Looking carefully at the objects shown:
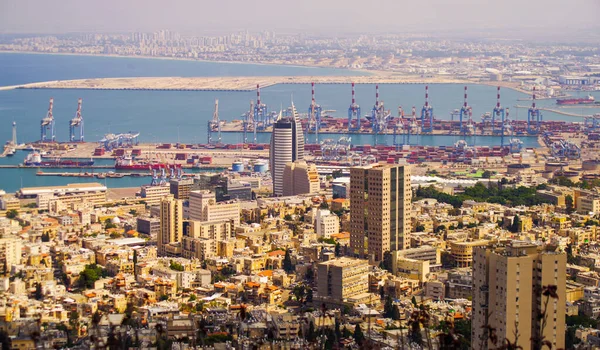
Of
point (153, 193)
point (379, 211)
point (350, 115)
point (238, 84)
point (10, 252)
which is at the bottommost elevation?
point (153, 193)

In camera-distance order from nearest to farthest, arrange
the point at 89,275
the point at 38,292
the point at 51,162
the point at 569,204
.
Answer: the point at 38,292, the point at 89,275, the point at 569,204, the point at 51,162

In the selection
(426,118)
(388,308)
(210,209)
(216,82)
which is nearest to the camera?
(388,308)

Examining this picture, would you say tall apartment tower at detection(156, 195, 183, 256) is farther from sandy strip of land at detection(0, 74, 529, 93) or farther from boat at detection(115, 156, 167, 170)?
sandy strip of land at detection(0, 74, 529, 93)

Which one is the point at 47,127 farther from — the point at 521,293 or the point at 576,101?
the point at 521,293

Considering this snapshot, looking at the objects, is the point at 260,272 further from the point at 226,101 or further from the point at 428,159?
the point at 226,101

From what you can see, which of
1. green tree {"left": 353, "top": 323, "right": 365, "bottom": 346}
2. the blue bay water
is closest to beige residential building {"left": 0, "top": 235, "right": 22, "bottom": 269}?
green tree {"left": 353, "top": 323, "right": 365, "bottom": 346}

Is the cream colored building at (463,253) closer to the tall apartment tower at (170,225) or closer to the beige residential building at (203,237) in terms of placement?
the beige residential building at (203,237)

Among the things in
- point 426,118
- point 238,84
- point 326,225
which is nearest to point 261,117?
point 426,118

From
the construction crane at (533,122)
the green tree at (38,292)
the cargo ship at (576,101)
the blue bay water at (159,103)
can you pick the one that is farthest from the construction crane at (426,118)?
the green tree at (38,292)
